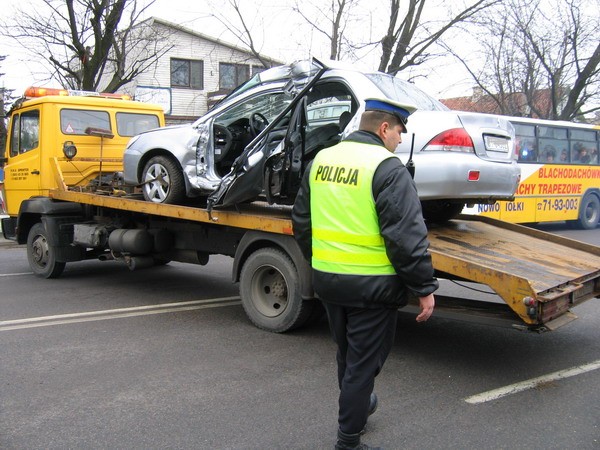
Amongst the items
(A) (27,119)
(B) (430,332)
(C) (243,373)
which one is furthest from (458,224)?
(A) (27,119)

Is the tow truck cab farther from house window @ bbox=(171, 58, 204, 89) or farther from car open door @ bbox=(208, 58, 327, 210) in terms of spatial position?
house window @ bbox=(171, 58, 204, 89)

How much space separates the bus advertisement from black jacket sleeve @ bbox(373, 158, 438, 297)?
1139 centimetres

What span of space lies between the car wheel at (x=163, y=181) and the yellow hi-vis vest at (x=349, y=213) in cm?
379

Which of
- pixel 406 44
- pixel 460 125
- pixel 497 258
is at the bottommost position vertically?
pixel 497 258

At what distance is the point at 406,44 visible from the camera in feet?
54.2

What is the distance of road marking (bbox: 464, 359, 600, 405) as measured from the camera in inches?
156

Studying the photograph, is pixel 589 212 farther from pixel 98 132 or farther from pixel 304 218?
pixel 304 218

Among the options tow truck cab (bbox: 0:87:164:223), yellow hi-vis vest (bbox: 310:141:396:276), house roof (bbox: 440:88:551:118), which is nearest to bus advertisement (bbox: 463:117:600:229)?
house roof (bbox: 440:88:551:118)

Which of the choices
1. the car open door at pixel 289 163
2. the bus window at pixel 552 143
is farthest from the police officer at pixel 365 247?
the bus window at pixel 552 143

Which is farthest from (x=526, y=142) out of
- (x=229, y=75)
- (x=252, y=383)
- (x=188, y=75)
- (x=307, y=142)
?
(x=188, y=75)

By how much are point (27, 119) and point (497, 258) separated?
286 inches

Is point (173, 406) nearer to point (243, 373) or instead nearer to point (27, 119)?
point (243, 373)

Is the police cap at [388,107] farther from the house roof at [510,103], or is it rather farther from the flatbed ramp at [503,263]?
the house roof at [510,103]

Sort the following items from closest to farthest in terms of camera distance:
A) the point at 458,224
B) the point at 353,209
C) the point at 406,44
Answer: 1. the point at 353,209
2. the point at 458,224
3. the point at 406,44
